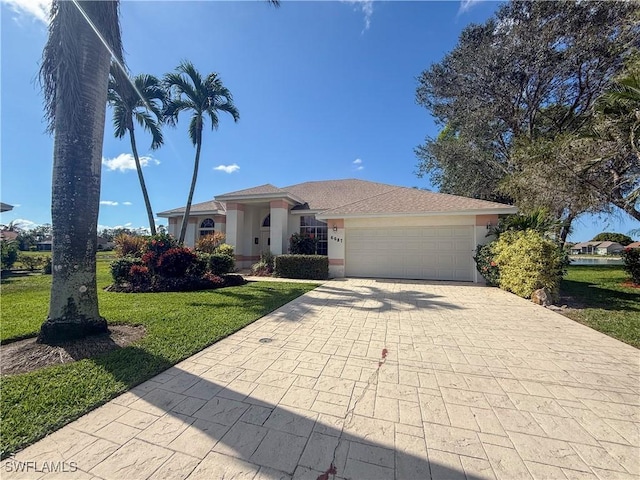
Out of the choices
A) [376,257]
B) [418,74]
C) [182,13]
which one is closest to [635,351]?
[376,257]

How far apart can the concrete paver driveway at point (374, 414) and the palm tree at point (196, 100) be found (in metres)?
11.6

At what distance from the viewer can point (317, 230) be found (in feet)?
51.0

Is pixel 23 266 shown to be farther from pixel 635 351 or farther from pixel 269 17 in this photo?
pixel 635 351

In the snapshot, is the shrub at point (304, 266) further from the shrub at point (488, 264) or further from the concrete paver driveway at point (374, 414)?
the concrete paver driveway at point (374, 414)

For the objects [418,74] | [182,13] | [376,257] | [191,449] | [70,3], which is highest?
[418,74]

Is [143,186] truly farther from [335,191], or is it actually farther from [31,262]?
[335,191]

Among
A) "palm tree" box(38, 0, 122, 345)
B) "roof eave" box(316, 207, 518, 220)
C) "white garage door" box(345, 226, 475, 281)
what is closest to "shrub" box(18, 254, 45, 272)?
"palm tree" box(38, 0, 122, 345)

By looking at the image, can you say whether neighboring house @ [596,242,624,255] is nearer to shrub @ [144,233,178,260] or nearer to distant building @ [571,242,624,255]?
distant building @ [571,242,624,255]

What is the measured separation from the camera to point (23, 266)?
1667 cm

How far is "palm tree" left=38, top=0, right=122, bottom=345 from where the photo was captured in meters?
4.26

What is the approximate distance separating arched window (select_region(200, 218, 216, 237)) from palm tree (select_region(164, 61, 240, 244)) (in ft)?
12.3

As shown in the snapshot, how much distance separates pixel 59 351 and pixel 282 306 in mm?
4331

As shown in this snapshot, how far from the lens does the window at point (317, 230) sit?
15.3 metres

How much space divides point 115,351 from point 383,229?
10.7 meters
